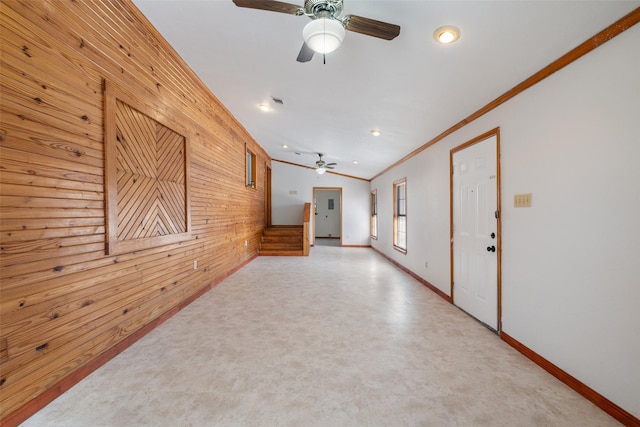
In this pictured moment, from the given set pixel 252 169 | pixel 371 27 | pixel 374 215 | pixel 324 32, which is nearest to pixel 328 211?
pixel 374 215

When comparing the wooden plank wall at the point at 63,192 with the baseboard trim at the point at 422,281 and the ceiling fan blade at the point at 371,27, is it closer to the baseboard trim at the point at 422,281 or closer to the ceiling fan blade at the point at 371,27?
the ceiling fan blade at the point at 371,27

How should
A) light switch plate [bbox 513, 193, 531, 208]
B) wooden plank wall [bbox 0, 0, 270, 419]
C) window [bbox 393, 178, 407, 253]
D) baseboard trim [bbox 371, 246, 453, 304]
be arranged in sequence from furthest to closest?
window [bbox 393, 178, 407, 253] < baseboard trim [bbox 371, 246, 453, 304] < light switch plate [bbox 513, 193, 531, 208] < wooden plank wall [bbox 0, 0, 270, 419]

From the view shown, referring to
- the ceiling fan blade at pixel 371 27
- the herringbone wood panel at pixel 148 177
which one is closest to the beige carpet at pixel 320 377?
the herringbone wood panel at pixel 148 177

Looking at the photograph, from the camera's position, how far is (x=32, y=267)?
1.64 meters

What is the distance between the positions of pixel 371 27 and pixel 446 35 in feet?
2.20

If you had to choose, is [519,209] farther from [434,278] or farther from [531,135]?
[434,278]

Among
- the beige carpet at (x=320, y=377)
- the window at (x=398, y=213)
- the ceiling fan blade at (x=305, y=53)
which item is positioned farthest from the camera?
the window at (x=398, y=213)

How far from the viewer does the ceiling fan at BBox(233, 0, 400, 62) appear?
1613mm

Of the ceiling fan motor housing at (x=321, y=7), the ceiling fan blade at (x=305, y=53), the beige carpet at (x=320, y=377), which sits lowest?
the beige carpet at (x=320, y=377)

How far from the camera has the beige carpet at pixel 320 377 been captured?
1.64 meters

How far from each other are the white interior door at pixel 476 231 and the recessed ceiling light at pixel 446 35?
1.31 m

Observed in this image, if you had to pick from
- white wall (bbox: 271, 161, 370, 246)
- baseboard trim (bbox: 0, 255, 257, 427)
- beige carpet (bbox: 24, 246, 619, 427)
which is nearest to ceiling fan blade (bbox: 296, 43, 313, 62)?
beige carpet (bbox: 24, 246, 619, 427)

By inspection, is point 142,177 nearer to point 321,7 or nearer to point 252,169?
point 321,7

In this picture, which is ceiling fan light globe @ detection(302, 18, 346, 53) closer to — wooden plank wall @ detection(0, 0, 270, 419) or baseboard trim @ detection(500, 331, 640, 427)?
wooden plank wall @ detection(0, 0, 270, 419)
